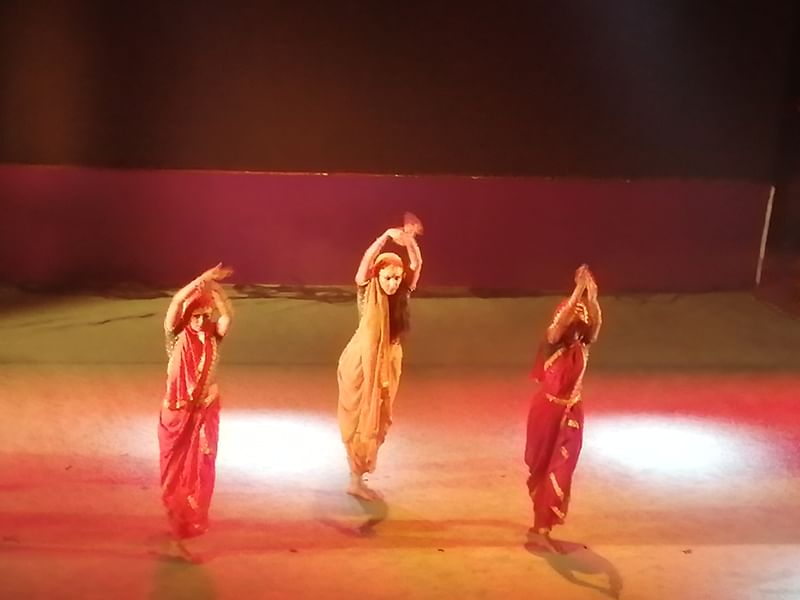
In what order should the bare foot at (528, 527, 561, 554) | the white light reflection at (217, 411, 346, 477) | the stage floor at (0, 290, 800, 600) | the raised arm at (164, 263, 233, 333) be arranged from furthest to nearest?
the white light reflection at (217, 411, 346, 477) < the bare foot at (528, 527, 561, 554) < the stage floor at (0, 290, 800, 600) < the raised arm at (164, 263, 233, 333)

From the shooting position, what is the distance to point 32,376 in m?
6.95

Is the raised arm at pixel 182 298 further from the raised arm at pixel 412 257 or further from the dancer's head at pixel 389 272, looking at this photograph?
the raised arm at pixel 412 257

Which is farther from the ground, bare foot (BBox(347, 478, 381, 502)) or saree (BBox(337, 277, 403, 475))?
saree (BBox(337, 277, 403, 475))

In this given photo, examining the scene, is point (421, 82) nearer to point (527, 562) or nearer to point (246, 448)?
point (246, 448)

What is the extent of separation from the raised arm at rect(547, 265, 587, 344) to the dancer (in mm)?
757

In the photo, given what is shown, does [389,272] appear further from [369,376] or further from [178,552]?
[178,552]

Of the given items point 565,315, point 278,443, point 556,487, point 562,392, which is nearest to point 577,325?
point 565,315

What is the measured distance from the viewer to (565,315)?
457cm

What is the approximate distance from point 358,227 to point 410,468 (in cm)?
448

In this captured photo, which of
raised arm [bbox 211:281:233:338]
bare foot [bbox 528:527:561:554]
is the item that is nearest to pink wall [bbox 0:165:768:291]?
bare foot [bbox 528:527:561:554]

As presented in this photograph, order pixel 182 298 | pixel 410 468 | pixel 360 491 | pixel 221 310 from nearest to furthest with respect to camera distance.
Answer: pixel 182 298 < pixel 221 310 < pixel 360 491 < pixel 410 468

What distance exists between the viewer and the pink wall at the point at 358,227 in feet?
31.6

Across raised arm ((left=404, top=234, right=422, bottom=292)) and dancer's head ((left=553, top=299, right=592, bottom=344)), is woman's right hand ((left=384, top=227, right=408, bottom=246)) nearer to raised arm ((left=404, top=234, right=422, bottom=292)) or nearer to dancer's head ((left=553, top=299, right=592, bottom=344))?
raised arm ((left=404, top=234, right=422, bottom=292))

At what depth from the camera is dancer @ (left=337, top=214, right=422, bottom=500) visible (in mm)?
4914
